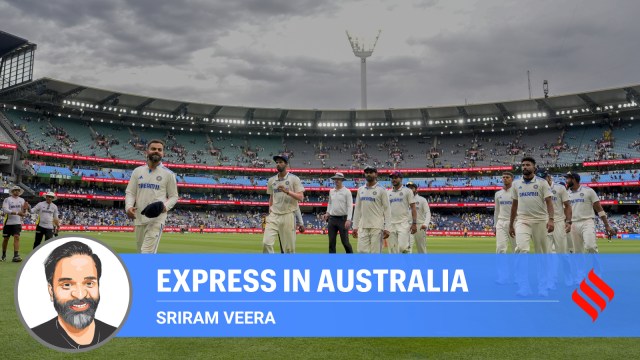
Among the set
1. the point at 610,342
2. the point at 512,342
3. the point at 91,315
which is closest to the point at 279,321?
the point at 91,315

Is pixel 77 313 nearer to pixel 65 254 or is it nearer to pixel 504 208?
pixel 65 254

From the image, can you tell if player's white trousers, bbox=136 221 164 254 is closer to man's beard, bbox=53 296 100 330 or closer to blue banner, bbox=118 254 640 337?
blue banner, bbox=118 254 640 337

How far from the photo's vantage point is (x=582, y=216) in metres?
11.0

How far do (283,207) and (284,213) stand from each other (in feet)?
0.43

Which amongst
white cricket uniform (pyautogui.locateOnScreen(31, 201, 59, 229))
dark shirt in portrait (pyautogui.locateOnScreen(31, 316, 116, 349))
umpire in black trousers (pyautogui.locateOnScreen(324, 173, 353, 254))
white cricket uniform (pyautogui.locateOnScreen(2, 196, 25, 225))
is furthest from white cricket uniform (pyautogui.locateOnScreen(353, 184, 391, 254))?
white cricket uniform (pyautogui.locateOnScreen(2, 196, 25, 225))

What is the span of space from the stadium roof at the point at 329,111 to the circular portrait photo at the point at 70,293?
6183 centimetres

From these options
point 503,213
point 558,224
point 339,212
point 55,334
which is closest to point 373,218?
point 339,212

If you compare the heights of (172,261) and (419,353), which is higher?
(172,261)

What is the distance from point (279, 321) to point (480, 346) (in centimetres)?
233

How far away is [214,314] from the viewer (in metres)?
5.29

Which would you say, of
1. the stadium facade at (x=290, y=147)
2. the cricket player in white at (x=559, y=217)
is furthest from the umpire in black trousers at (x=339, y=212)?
the stadium facade at (x=290, y=147)

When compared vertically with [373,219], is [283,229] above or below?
below

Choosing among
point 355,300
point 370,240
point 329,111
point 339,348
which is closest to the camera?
point 339,348

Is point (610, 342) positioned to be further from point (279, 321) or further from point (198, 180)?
point (198, 180)
